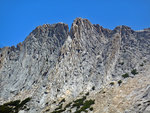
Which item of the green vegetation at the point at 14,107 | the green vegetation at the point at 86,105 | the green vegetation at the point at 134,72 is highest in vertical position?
the green vegetation at the point at 134,72

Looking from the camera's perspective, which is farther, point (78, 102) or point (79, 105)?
point (78, 102)

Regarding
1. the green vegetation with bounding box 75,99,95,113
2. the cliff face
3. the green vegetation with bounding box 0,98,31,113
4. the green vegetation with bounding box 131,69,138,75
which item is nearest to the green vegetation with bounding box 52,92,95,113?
the green vegetation with bounding box 75,99,95,113

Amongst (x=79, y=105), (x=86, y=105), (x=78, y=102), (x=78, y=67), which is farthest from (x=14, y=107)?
(x=78, y=67)

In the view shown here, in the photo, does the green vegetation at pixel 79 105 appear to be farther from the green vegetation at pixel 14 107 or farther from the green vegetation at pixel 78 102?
the green vegetation at pixel 14 107

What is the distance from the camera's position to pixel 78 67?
46000 millimetres

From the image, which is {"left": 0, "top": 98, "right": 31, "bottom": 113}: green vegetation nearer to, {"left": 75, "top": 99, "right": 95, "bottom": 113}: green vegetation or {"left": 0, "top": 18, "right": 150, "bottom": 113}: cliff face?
{"left": 0, "top": 18, "right": 150, "bottom": 113}: cliff face

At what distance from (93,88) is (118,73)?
919 cm

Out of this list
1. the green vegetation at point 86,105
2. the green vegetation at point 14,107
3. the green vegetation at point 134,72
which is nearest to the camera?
the green vegetation at point 86,105

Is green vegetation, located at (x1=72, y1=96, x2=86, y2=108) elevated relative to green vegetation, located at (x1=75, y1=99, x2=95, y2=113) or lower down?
elevated

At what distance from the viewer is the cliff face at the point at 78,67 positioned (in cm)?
3335

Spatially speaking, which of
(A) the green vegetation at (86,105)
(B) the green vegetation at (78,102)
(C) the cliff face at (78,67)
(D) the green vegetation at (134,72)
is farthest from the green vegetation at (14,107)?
(D) the green vegetation at (134,72)

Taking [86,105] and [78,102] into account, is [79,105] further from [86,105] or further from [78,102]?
[86,105]

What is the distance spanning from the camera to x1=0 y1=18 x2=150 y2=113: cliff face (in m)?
33.3

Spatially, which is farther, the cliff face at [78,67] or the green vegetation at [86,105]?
the cliff face at [78,67]
